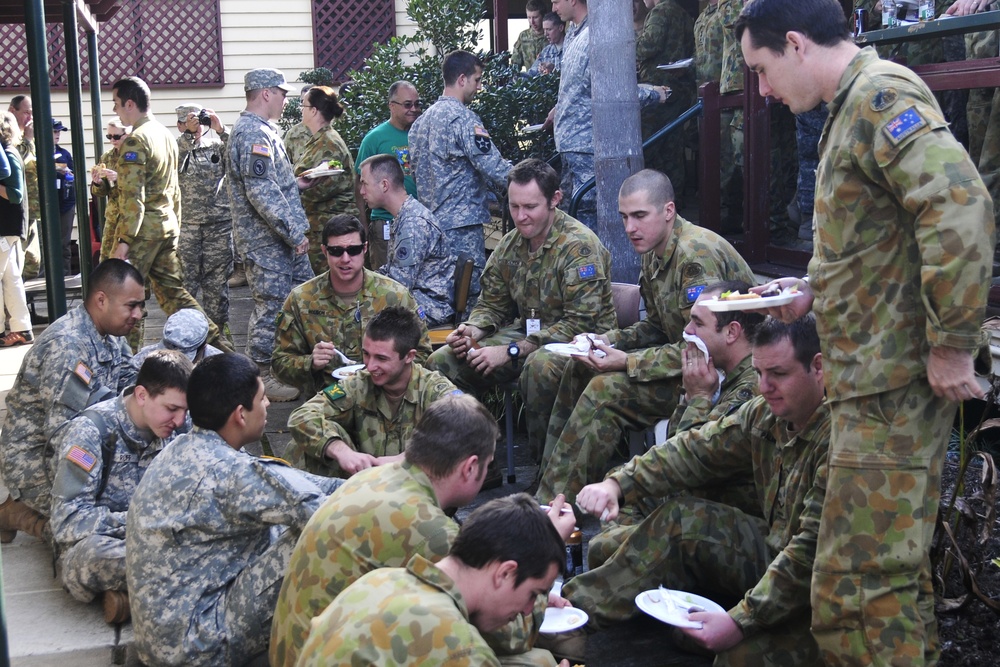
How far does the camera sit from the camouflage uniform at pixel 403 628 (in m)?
2.37

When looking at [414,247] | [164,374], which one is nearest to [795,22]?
[164,374]

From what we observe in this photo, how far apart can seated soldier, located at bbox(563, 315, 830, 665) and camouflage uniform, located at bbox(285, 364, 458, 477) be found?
1124mm

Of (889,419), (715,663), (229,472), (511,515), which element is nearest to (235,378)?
(229,472)

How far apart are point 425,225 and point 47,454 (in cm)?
271

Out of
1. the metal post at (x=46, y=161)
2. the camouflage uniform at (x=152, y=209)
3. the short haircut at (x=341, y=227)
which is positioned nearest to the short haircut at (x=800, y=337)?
the short haircut at (x=341, y=227)

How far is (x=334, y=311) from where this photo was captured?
580 cm

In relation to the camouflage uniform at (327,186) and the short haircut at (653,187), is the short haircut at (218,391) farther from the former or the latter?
the camouflage uniform at (327,186)

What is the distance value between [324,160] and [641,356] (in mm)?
4479

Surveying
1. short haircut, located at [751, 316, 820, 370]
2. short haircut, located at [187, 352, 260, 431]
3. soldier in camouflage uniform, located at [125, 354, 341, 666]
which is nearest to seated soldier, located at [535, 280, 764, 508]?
short haircut, located at [751, 316, 820, 370]

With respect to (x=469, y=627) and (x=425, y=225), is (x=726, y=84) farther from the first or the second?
(x=469, y=627)

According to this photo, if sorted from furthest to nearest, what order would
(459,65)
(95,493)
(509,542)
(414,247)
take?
(459,65) < (414,247) < (95,493) < (509,542)

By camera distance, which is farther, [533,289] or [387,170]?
[387,170]

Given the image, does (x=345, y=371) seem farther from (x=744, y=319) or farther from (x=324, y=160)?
(x=324, y=160)

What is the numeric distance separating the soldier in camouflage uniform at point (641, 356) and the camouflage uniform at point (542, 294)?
0.78 ft
